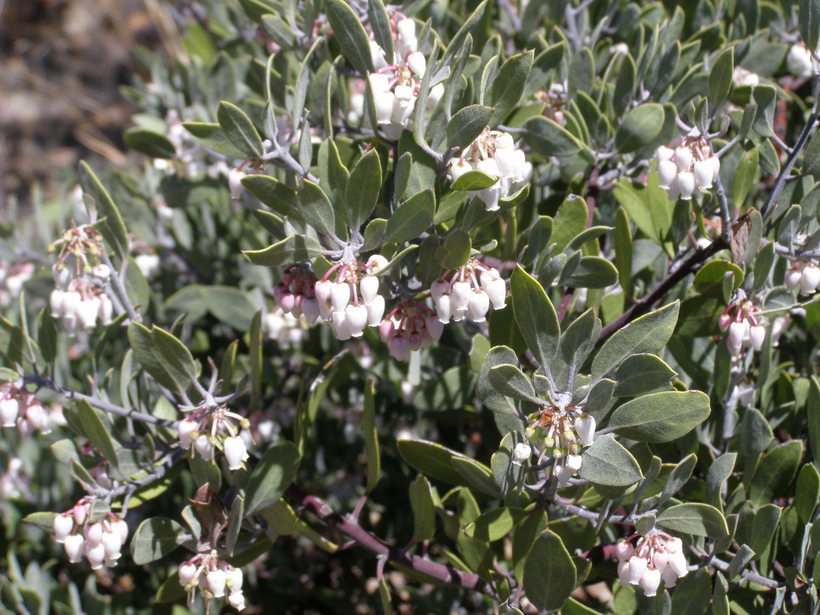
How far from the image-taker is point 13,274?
8.71 feet

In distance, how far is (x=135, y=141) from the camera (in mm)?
2152

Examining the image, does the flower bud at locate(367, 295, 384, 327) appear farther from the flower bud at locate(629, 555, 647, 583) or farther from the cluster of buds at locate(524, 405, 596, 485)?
the flower bud at locate(629, 555, 647, 583)

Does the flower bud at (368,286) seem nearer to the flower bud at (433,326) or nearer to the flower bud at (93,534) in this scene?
the flower bud at (433,326)

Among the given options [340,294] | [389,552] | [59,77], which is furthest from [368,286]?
[59,77]

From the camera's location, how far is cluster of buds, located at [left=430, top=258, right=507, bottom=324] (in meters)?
1.35

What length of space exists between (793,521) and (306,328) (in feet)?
4.12

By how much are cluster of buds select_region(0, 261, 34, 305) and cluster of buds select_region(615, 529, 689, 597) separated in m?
2.05

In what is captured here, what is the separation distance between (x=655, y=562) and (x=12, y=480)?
2034 millimetres

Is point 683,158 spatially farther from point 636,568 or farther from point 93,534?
point 93,534

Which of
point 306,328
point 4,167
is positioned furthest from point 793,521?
point 4,167

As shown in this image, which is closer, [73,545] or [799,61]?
[73,545]

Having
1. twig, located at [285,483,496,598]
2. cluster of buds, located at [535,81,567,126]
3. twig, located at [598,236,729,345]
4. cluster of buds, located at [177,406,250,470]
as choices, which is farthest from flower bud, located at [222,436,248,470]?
cluster of buds, located at [535,81,567,126]

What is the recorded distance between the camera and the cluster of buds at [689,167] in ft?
4.74

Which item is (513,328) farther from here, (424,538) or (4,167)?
(4,167)
